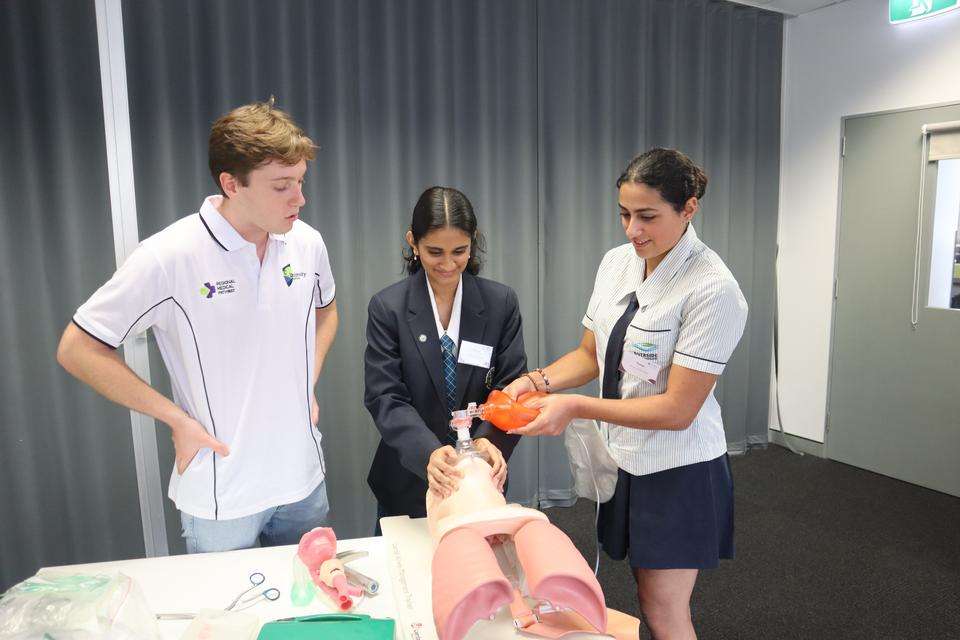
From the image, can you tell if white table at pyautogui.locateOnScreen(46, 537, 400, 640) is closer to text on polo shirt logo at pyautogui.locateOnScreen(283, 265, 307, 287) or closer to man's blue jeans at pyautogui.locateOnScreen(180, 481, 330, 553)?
man's blue jeans at pyautogui.locateOnScreen(180, 481, 330, 553)

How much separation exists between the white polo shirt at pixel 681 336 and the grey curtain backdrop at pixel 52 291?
211 cm

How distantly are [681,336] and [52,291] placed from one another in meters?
2.36

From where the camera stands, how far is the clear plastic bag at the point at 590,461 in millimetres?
1626

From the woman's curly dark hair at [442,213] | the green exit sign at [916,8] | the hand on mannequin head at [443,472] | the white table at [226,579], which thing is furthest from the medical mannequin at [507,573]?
the green exit sign at [916,8]

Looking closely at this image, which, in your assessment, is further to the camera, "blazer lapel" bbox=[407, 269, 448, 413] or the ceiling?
the ceiling

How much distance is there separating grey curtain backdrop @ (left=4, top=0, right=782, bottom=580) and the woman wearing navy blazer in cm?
126

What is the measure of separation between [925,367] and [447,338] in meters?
3.23

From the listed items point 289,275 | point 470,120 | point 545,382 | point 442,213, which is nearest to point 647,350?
point 545,382

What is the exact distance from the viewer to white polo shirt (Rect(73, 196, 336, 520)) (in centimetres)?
140

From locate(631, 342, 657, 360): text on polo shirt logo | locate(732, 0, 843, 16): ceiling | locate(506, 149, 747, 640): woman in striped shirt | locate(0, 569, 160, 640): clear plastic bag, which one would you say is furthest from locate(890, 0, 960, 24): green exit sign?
locate(0, 569, 160, 640): clear plastic bag

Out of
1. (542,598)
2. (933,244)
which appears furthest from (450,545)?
(933,244)

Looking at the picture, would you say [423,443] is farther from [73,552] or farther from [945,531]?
[945,531]

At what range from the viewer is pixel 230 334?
1460 mm

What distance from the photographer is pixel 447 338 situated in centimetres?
168
